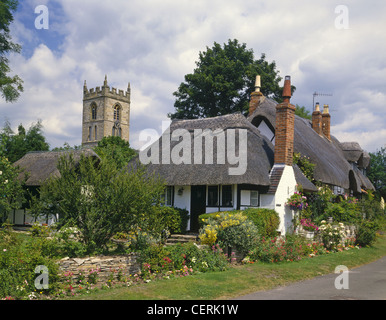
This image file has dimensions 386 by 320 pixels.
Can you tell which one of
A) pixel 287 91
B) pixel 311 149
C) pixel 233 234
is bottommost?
pixel 233 234

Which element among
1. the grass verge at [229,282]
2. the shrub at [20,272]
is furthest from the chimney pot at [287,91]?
the shrub at [20,272]

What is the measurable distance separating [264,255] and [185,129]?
9468 millimetres

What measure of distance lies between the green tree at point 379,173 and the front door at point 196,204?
29.1 metres

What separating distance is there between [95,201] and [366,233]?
14074 mm

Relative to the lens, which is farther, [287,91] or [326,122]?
[326,122]

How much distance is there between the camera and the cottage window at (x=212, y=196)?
60.5 ft

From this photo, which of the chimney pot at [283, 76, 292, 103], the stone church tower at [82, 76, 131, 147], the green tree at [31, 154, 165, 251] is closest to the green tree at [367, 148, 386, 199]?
the chimney pot at [283, 76, 292, 103]

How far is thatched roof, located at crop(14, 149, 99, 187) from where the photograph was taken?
24156mm

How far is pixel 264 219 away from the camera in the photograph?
1652 centimetres

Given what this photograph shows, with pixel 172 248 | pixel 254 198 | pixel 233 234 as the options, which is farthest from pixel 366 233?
pixel 172 248

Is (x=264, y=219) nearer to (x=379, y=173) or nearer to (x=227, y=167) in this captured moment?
(x=227, y=167)

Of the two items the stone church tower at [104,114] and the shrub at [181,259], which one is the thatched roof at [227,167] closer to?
the shrub at [181,259]

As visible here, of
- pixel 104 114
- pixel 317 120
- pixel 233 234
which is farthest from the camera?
pixel 104 114
